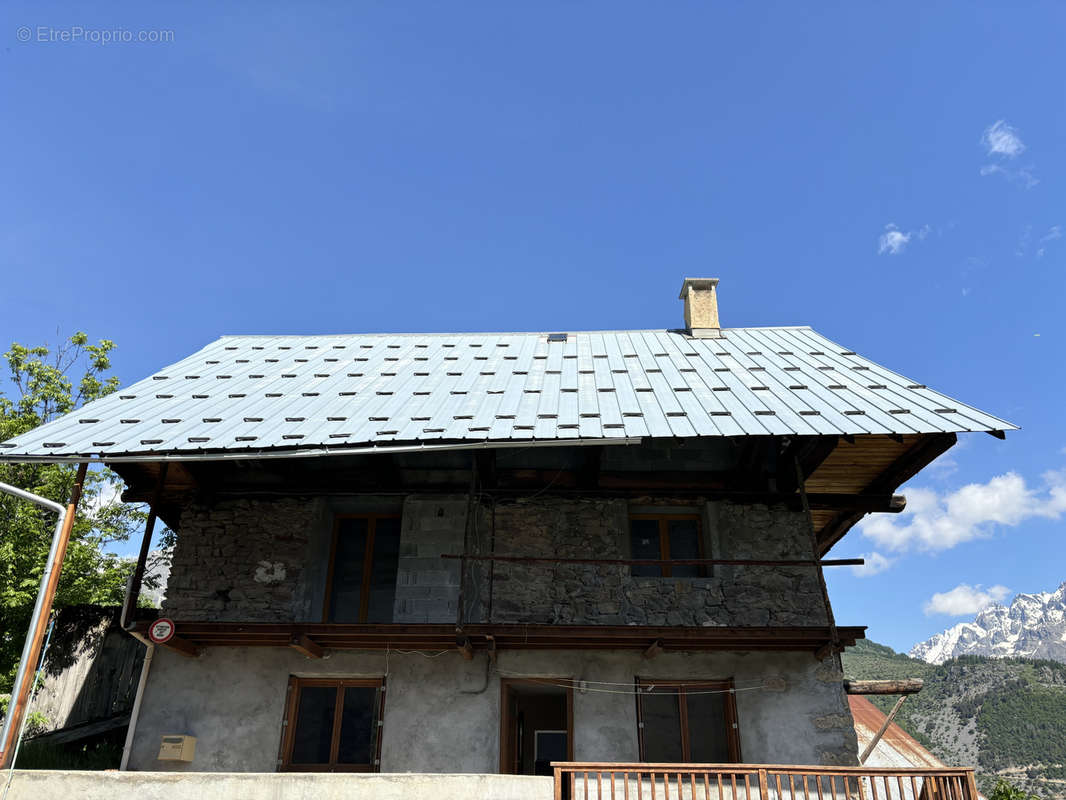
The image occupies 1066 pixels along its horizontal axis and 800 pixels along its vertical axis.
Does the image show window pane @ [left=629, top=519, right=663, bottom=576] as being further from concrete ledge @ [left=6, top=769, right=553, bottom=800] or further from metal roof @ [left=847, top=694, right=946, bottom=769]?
metal roof @ [left=847, top=694, right=946, bottom=769]

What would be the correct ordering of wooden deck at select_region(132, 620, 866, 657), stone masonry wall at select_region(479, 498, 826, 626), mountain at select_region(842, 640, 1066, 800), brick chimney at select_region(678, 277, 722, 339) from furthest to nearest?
mountain at select_region(842, 640, 1066, 800)
brick chimney at select_region(678, 277, 722, 339)
stone masonry wall at select_region(479, 498, 826, 626)
wooden deck at select_region(132, 620, 866, 657)

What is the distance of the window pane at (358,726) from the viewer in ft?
35.6

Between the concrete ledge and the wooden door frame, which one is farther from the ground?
the wooden door frame

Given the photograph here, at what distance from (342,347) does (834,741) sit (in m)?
10.8

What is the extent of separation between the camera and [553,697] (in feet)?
43.4

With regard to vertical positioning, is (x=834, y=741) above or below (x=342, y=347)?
below

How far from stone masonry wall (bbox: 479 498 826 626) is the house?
0.03 m

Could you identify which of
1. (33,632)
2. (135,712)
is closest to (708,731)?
(135,712)

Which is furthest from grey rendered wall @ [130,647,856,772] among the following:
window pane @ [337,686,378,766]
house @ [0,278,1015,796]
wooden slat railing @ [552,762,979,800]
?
wooden slat railing @ [552,762,979,800]

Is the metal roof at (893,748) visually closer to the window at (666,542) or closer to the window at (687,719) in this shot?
the window at (687,719)

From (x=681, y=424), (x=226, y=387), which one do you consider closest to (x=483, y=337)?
(x=226, y=387)

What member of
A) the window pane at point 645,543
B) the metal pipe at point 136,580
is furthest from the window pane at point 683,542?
the metal pipe at point 136,580

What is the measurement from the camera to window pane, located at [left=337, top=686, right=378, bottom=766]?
10.8 metres

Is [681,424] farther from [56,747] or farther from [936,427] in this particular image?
[56,747]
